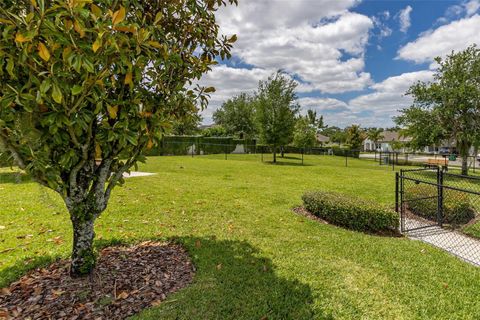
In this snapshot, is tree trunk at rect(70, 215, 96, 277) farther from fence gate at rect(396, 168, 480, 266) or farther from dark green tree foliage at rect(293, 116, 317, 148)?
dark green tree foliage at rect(293, 116, 317, 148)

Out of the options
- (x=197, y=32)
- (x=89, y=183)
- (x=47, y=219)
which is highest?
(x=197, y=32)

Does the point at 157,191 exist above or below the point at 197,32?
below

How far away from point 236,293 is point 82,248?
1684mm

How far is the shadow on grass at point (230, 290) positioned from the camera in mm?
2383

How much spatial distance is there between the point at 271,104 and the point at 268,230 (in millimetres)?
16374

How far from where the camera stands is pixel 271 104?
785 inches

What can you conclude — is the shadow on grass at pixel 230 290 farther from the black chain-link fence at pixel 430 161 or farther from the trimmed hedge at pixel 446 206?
the black chain-link fence at pixel 430 161

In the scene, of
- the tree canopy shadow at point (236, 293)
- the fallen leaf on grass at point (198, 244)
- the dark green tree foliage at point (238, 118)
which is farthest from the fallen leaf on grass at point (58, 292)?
the dark green tree foliage at point (238, 118)

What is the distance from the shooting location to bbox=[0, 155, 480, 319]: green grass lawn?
252cm

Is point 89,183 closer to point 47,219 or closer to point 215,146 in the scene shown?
point 47,219

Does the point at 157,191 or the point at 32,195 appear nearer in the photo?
the point at 32,195

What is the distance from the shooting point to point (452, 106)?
44.0 ft

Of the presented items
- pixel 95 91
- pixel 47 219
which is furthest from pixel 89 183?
pixel 47 219

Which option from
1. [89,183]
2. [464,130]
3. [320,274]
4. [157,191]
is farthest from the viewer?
[464,130]
